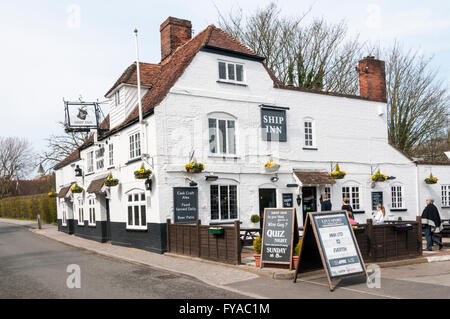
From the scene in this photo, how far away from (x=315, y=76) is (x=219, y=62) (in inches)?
606

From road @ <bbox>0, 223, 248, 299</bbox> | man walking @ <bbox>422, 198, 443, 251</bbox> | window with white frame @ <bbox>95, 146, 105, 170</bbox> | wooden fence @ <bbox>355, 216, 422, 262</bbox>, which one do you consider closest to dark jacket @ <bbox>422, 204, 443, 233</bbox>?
man walking @ <bbox>422, 198, 443, 251</bbox>

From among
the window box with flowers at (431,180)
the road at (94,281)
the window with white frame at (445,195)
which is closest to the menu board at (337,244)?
the road at (94,281)

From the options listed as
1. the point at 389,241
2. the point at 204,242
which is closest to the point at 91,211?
the point at 204,242

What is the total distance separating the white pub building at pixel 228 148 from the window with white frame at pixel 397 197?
0.17 ft

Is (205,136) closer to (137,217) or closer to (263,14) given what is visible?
(137,217)

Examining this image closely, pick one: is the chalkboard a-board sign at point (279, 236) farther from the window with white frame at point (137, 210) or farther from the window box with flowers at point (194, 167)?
the window with white frame at point (137, 210)

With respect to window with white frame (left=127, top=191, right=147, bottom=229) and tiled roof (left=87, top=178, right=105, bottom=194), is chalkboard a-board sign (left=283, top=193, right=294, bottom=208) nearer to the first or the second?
window with white frame (left=127, top=191, right=147, bottom=229)

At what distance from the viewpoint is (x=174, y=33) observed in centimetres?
2183

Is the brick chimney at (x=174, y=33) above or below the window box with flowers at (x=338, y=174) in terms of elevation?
above

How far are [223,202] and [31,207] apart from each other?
36.1 meters

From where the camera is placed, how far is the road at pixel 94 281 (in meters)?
9.16

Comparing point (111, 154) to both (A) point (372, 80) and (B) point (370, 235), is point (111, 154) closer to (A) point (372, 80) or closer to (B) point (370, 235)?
(B) point (370, 235)

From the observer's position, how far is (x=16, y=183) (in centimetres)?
6925

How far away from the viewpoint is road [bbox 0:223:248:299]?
9.16 meters
